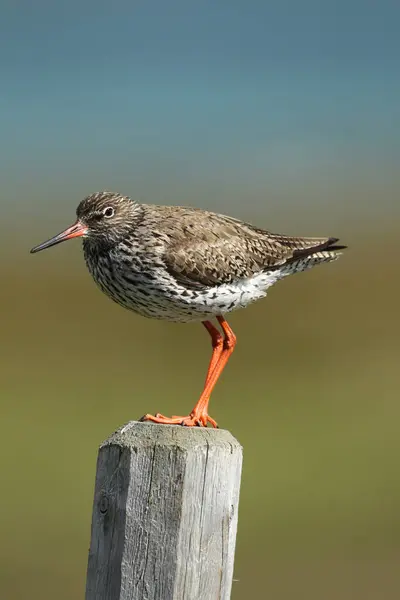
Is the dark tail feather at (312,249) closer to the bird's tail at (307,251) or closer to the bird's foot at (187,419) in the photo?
the bird's tail at (307,251)

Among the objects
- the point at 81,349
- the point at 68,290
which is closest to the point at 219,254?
the point at 81,349

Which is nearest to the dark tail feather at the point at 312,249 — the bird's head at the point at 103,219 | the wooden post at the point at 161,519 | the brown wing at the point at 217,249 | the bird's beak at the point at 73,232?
the brown wing at the point at 217,249

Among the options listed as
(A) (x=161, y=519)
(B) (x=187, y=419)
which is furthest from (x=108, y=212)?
(A) (x=161, y=519)

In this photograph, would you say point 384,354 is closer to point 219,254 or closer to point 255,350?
point 255,350

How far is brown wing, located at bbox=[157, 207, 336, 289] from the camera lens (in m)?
7.29

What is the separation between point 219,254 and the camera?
7543 millimetres

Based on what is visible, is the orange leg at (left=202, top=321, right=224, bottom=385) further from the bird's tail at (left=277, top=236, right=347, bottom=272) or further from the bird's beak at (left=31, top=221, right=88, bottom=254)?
the bird's beak at (left=31, top=221, right=88, bottom=254)

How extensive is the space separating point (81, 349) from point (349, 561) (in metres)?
10.4

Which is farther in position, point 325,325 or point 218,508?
point 325,325

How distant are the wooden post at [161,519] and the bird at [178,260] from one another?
226 cm

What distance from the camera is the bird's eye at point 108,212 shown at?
760cm

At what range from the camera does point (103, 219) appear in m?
7.60

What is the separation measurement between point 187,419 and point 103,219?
1765 mm

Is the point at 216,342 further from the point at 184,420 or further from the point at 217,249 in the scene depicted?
the point at 184,420
